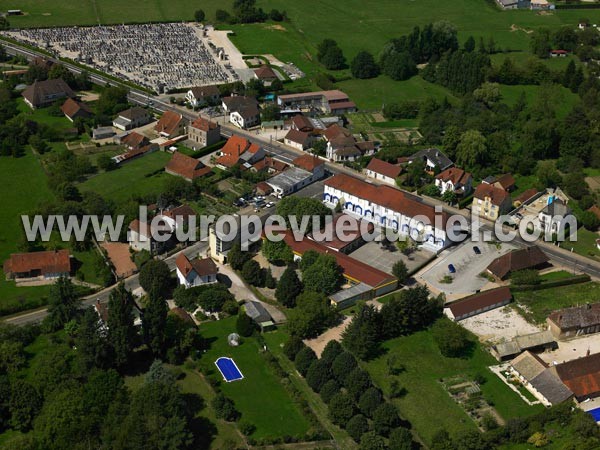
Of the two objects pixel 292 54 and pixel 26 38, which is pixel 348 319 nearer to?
pixel 292 54

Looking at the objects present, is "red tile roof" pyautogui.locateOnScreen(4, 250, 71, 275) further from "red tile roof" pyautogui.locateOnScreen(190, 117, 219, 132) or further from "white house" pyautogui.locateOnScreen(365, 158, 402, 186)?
"white house" pyautogui.locateOnScreen(365, 158, 402, 186)

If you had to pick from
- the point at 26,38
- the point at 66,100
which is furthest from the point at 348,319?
the point at 26,38

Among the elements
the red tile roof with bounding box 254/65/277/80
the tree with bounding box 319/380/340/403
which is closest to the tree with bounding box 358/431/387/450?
the tree with bounding box 319/380/340/403

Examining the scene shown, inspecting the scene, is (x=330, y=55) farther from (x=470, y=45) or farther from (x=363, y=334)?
(x=363, y=334)

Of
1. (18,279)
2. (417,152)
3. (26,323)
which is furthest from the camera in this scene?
(417,152)

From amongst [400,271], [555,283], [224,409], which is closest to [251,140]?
[400,271]

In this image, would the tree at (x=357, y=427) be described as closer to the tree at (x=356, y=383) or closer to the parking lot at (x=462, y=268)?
the tree at (x=356, y=383)
